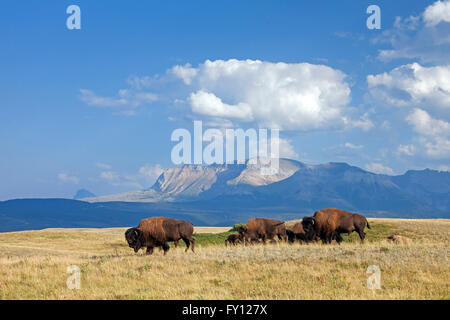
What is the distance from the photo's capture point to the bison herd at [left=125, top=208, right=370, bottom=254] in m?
22.2

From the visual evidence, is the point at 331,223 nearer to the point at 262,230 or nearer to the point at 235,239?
the point at 262,230

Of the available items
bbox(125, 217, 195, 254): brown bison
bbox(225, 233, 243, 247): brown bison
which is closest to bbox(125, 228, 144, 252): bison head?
bbox(125, 217, 195, 254): brown bison

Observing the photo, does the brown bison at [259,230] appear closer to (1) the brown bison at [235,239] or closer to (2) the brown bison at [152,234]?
(1) the brown bison at [235,239]

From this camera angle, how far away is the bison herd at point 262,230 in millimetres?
22156

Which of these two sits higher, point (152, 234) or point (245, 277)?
point (152, 234)

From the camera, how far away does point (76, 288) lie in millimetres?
13531

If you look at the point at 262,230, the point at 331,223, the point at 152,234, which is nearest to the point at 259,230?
the point at 262,230

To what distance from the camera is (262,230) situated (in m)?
31.2

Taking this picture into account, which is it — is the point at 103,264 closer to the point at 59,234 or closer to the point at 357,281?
the point at 357,281
